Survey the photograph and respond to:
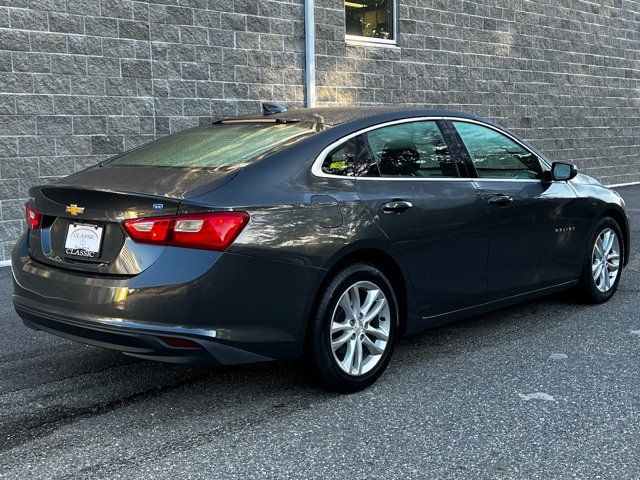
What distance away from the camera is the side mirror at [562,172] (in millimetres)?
5340

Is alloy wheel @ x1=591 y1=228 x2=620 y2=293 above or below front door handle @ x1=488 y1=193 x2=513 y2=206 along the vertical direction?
below

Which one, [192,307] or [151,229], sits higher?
[151,229]

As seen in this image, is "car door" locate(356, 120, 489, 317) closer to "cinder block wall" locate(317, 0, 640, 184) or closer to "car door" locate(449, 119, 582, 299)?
"car door" locate(449, 119, 582, 299)

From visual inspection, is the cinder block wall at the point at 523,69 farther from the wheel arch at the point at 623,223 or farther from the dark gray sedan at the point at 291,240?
the dark gray sedan at the point at 291,240

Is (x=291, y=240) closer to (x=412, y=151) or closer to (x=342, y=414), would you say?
(x=342, y=414)

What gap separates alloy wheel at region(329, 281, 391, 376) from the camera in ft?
13.0

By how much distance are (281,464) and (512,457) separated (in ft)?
3.28

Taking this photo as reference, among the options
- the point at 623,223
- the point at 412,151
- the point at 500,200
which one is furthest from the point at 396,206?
the point at 623,223

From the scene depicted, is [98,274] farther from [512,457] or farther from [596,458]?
[596,458]

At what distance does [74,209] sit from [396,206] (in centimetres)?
173

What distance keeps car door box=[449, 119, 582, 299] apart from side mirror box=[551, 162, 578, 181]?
54mm

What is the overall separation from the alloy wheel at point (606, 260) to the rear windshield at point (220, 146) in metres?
2.85

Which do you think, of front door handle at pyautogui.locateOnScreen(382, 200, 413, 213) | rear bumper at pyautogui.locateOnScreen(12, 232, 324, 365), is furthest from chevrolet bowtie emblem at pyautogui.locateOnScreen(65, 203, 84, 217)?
front door handle at pyautogui.locateOnScreen(382, 200, 413, 213)

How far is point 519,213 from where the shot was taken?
197 inches
